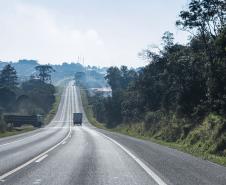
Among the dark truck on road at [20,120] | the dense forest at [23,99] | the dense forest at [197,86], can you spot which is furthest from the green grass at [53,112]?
the dense forest at [197,86]

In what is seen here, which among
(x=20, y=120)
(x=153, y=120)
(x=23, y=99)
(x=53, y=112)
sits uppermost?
(x=23, y=99)

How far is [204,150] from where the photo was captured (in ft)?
81.3

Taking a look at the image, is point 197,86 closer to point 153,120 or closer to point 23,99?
point 153,120

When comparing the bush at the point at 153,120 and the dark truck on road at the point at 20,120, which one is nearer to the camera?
the bush at the point at 153,120

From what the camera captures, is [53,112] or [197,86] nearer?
[197,86]

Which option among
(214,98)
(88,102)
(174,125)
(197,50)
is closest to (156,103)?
(197,50)

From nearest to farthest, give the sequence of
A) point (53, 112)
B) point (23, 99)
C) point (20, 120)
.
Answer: point (20, 120) < point (23, 99) < point (53, 112)

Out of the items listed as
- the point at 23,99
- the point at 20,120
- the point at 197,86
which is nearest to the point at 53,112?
the point at 23,99

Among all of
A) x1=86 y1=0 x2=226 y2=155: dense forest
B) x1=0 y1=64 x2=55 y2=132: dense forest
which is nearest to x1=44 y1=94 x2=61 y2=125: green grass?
x1=0 y1=64 x2=55 y2=132: dense forest

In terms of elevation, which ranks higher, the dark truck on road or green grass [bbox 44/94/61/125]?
green grass [bbox 44/94/61/125]

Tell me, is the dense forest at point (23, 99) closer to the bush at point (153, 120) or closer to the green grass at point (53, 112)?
the green grass at point (53, 112)

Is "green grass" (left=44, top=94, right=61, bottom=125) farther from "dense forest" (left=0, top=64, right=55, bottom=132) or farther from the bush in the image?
the bush

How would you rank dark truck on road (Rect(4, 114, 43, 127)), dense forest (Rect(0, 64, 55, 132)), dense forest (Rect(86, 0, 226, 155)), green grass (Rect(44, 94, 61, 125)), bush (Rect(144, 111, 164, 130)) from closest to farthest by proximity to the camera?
1. dense forest (Rect(86, 0, 226, 155))
2. bush (Rect(144, 111, 164, 130))
3. dark truck on road (Rect(4, 114, 43, 127))
4. green grass (Rect(44, 94, 61, 125))
5. dense forest (Rect(0, 64, 55, 132))

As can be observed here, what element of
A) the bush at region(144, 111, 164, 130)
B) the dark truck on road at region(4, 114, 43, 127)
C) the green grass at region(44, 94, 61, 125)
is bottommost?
the bush at region(144, 111, 164, 130)
